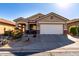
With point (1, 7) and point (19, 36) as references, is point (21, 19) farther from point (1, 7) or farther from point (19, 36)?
point (19, 36)

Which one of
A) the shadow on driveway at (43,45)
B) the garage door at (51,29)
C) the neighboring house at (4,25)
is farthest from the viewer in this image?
the neighboring house at (4,25)

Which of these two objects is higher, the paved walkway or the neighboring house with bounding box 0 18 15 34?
the neighboring house with bounding box 0 18 15 34

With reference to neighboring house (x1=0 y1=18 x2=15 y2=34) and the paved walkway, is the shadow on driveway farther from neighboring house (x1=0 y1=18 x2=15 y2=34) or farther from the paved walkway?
neighboring house (x1=0 y1=18 x2=15 y2=34)

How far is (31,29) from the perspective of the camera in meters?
30.5

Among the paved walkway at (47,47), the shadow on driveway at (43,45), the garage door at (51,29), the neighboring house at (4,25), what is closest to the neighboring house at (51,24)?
the garage door at (51,29)

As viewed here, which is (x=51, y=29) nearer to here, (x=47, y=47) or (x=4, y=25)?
(x=4, y=25)

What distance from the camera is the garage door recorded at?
26.7 meters

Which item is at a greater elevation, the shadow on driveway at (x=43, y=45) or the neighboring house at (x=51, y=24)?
the neighboring house at (x=51, y=24)

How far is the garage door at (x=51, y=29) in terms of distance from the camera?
26.7 meters

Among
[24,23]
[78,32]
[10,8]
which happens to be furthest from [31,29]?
[78,32]

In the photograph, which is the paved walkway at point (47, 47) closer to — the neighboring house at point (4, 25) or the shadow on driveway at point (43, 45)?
the shadow on driveway at point (43, 45)

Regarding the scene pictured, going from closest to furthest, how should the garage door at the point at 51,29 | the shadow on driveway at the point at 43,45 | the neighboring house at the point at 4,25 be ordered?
the shadow on driveway at the point at 43,45 < the garage door at the point at 51,29 < the neighboring house at the point at 4,25

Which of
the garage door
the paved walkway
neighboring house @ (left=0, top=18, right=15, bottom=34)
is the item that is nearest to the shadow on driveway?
the paved walkway

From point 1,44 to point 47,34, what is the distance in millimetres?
9673
